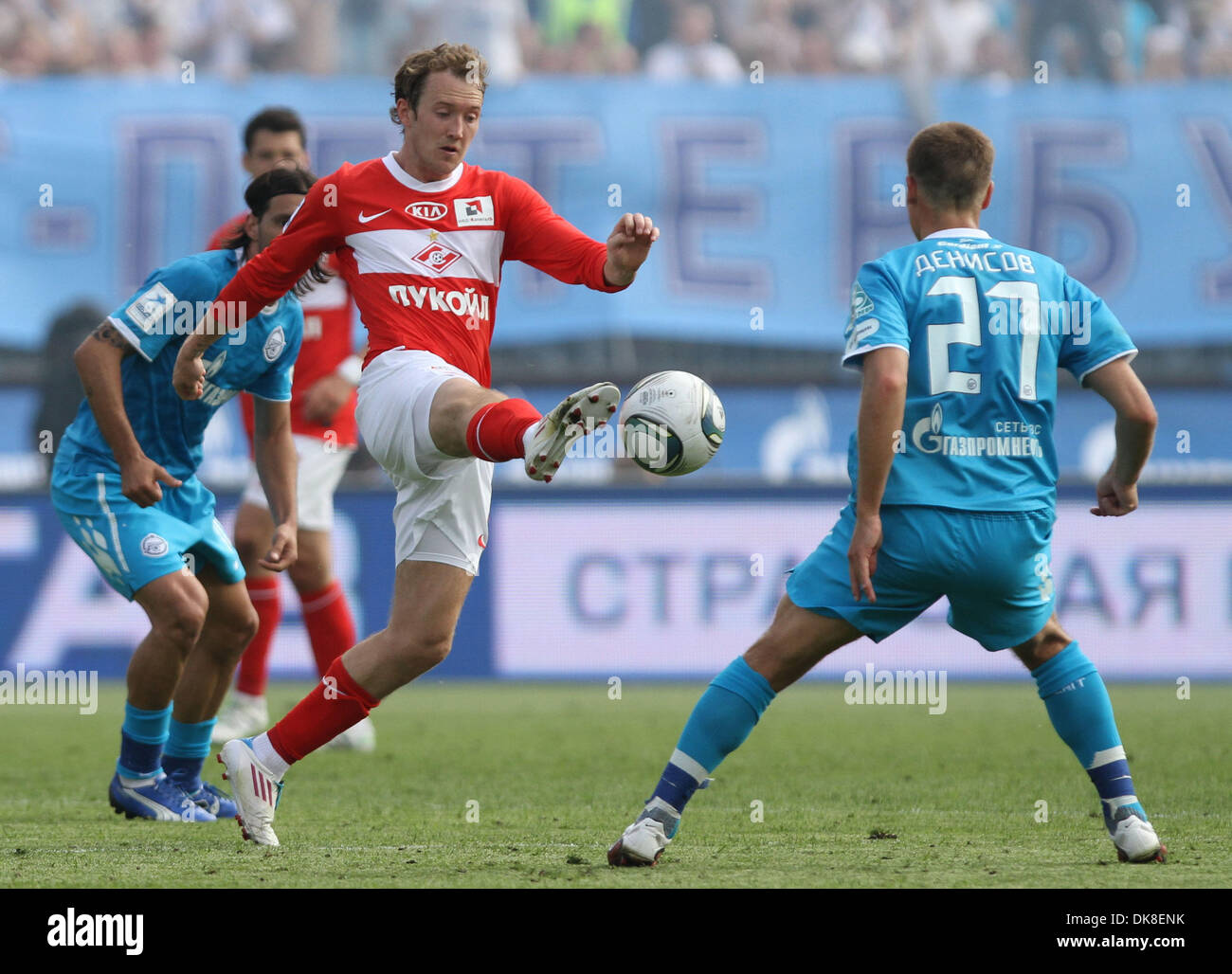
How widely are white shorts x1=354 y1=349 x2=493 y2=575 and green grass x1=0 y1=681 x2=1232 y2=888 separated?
79 centimetres

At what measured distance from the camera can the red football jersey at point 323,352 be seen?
7473 mm

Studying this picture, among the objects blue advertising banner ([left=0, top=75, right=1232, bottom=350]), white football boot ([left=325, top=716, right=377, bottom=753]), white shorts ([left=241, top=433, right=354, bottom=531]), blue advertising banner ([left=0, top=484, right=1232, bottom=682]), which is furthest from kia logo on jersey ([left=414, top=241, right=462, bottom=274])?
blue advertising banner ([left=0, top=75, right=1232, bottom=350])

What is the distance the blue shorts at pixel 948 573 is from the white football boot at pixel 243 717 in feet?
12.4

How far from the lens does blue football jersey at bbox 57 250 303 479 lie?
16.5 ft

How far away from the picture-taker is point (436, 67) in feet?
14.4

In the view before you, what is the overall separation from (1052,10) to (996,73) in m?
0.87

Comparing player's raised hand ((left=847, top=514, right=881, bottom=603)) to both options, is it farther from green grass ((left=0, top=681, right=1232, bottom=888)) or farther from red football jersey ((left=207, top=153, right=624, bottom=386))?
red football jersey ((left=207, top=153, right=624, bottom=386))

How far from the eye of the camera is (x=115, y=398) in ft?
16.2

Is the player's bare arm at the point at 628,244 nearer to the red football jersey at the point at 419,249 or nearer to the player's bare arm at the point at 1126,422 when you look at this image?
the red football jersey at the point at 419,249

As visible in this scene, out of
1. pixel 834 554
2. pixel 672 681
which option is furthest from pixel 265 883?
pixel 672 681

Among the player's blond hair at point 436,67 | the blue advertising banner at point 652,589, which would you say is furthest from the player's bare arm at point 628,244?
the blue advertising banner at point 652,589

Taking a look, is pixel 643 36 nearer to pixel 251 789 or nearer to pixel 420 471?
pixel 420 471

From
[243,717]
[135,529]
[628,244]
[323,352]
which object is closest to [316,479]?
[323,352]
